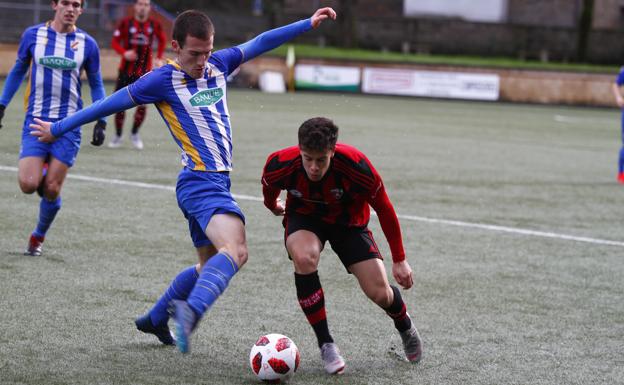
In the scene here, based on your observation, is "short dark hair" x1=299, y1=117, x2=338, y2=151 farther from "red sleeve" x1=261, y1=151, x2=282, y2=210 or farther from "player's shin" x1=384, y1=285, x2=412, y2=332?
"player's shin" x1=384, y1=285, x2=412, y2=332

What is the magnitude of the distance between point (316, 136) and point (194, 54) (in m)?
0.87

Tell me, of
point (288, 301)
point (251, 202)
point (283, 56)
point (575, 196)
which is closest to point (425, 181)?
point (575, 196)

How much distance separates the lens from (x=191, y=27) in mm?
5059

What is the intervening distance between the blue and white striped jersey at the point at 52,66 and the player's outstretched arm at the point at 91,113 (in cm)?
278

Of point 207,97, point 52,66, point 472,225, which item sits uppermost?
point 207,97

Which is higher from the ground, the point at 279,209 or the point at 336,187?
the point at 336,187

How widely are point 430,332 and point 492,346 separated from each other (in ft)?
1.41

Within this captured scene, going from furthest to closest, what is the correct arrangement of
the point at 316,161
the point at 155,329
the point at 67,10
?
the point at 67,10, the point at 155,329, the point at 316,161

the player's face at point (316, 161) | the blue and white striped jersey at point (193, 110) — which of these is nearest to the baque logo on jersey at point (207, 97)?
the blue and white striped jersey at point (193, 110)

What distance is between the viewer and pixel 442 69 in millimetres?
32688

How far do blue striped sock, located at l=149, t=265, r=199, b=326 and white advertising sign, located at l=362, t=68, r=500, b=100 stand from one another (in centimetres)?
2636

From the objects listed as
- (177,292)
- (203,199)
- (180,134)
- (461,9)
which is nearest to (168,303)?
(177,292)

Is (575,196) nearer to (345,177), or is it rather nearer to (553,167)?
(553,167)

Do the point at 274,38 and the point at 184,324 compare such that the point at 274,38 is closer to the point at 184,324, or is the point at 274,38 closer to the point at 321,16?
the point at 321,16
